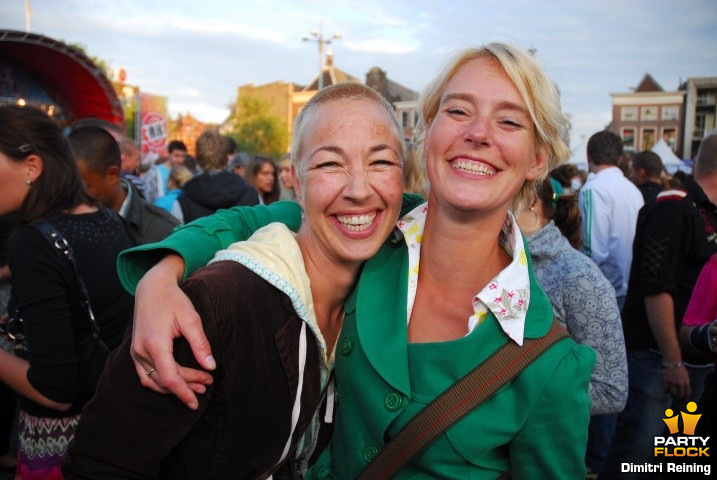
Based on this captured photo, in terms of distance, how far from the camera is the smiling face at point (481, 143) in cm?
175

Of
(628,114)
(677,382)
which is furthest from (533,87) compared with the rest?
(628,114)

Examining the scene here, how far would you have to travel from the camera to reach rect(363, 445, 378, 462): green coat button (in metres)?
1.66

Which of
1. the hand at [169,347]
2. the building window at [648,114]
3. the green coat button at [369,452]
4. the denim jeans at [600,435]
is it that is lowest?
the denim jeans at [600,435]

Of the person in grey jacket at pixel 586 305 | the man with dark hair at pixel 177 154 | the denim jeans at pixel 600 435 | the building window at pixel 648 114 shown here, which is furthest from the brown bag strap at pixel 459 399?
the building window at pixel 648 114

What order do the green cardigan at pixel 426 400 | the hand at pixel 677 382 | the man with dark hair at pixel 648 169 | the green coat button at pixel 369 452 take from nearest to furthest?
the green cardigan at pixel 426 400
the green coat button at pixel 369 452
the hand at pixel 677 382
the man with dark hair at pixel 648 169

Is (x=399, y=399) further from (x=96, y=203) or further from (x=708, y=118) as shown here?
(x=708, y=118)

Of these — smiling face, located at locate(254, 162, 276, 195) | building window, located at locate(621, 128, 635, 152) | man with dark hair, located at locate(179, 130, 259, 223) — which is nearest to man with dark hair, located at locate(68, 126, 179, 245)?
man with dark hair, located at locate(179, 130, 259, 223)

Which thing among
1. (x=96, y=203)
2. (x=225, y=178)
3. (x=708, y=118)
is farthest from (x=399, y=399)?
(x=708, y=118)

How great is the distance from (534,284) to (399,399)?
58 centimetres

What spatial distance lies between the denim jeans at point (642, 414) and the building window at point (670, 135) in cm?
6011

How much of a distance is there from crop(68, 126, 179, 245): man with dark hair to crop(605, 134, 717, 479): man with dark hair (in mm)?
3498

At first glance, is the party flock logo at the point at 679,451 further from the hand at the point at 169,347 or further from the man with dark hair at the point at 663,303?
the hand at the point at 169,347

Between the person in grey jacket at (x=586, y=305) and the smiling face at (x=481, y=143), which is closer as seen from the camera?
the smiling face at (x=481, y=143)

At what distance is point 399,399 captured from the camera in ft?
5.34
